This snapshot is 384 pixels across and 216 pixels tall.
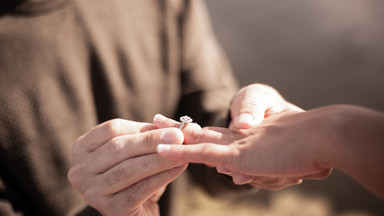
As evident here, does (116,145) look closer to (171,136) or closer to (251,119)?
(171,136)

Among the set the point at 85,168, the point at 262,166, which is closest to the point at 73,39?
the point at 85,168

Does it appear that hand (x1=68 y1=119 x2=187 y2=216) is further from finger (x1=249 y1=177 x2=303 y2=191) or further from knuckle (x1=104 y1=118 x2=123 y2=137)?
finger (x1=249 y1=177 x2=303 y2=191)

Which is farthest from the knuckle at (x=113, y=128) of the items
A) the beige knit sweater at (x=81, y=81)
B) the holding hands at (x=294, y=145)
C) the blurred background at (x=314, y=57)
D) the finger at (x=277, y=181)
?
the blurred background at (x=314, y=57)

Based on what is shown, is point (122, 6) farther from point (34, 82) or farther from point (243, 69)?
point (243, 69)

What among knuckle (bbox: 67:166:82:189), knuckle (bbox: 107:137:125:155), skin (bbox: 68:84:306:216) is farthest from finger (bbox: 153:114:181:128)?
knuckle (bbox: 67:166:82:189)

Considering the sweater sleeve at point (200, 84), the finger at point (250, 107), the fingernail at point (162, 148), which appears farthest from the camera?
the sweater sleeve at point (200, 84)

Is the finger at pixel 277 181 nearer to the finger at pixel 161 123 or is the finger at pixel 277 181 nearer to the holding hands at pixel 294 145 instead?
the holding hands at pixel 294 145

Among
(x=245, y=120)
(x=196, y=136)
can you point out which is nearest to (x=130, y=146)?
(x=196, y=136)
